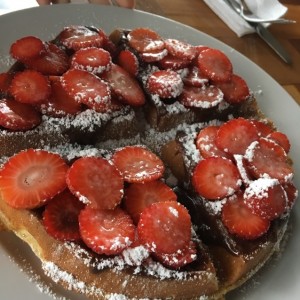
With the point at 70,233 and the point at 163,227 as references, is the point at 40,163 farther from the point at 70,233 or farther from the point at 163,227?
the point at 163,227

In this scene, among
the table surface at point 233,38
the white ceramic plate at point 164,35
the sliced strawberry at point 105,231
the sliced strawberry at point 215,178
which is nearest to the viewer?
the sliced strawberry at point 105,231

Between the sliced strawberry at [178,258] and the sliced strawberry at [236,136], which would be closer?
the sliced strawberry at [178,258]

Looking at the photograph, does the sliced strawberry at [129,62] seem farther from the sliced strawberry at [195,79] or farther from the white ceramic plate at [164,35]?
the white ceramic plate at [164,35]

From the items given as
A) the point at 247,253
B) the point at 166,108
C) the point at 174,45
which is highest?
the point at 174,45

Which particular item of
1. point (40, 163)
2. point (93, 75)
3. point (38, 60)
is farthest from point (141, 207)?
point (38, 60)

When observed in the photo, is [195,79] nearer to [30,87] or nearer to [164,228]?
[30,87]

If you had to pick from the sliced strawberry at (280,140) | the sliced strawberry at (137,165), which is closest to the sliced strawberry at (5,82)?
the sliced strawberry at (137,165)
